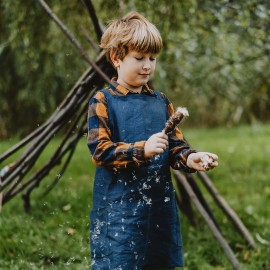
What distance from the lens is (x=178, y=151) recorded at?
234 centimetres

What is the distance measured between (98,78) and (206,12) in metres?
1.19

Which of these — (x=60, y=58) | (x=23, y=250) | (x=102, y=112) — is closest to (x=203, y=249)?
(x=23, y=250)

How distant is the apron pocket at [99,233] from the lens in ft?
7.45

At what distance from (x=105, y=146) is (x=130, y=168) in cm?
17

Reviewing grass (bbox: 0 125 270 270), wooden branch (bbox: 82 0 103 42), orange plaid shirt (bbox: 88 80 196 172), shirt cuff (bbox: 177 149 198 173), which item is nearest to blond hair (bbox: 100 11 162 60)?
orange plaid shirt (bbox: 88 80 196 172)

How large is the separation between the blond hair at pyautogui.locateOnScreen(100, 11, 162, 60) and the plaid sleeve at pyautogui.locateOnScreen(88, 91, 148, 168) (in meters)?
0.21

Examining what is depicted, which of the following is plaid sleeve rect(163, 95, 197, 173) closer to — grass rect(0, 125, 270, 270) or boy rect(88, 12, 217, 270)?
boy rect(88, 12, 217, 270)

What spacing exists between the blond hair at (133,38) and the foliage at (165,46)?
1.01 m

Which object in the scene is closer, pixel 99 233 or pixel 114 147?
pixel 114 147

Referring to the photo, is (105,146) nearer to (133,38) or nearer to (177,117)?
(177,117)

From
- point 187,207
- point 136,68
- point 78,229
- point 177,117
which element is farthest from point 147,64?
point 187,207

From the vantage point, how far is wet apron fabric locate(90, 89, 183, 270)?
2230 mm

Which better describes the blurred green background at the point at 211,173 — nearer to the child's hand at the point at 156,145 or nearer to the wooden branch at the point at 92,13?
the wooden branch at the point at 92,13

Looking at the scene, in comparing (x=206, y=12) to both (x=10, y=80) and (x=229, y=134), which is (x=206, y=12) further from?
(x=229, y=134)
